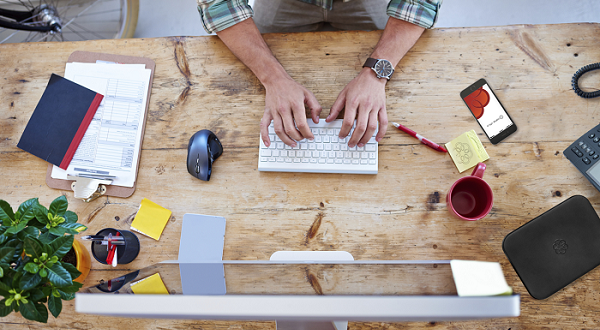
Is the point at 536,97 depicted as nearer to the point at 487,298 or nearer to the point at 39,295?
the point at 487,298

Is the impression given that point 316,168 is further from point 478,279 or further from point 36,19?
point 36,19

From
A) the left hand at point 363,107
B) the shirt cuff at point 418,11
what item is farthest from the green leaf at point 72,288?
the shirt cuff at point 418,11

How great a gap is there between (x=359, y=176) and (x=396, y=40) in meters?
0.40

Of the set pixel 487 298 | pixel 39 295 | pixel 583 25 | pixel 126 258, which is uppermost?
pixel 583 25

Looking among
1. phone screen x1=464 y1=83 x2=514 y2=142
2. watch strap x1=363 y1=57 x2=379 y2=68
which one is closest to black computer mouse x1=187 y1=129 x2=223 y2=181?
watch strap x1=363 y1=57 x2=379 y2=68

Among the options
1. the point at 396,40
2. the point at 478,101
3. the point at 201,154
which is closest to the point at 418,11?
the point at 396,40

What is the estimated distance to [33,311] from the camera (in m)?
0.63

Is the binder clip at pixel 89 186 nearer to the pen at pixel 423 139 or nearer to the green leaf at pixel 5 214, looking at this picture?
the green leaf at pixel 5 214

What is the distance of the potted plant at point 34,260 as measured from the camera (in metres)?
0.61

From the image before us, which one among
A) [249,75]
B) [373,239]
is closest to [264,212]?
[373,239]

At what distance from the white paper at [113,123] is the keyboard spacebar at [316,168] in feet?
1.27

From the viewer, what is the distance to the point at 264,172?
880 mm

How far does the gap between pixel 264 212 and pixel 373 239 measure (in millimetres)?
298

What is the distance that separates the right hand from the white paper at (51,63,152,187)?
14.8 inches
